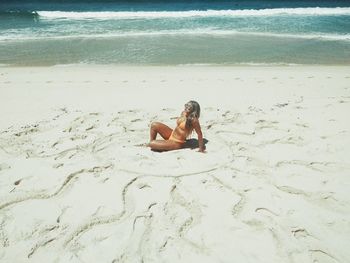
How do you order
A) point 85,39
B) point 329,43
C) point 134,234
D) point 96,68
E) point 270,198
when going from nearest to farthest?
point 134,234, point 270,198, point 96,68, point 329,43, point 85,39

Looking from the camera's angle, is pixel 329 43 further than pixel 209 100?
Yes

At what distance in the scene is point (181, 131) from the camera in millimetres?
4996

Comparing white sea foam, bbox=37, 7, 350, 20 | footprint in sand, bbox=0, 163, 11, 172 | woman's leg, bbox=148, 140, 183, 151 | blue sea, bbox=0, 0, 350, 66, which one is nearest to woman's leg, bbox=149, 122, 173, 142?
woman's leg, bbox=148, 140, 183, 151

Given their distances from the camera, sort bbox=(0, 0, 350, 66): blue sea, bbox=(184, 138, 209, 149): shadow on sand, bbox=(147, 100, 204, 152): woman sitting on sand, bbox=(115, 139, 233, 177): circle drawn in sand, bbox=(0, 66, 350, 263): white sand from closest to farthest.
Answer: bbox=(0, 66, 350, 263): white sand
bbox=(115, 139, 233, 177): circle drawn in sand
bbox=(147, 100, 204, 152): woman sitting on sand
bbox=(184, 138, 209, 149): shadow on sand
bbox=(0, 0, 350, 66): blue sea

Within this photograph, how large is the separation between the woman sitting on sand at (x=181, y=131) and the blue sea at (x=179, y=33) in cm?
620

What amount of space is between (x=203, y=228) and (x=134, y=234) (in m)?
0.70

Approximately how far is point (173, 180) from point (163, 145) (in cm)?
85

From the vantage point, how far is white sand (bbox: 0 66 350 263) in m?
3.16

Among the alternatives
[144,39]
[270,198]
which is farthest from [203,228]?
[144,39]

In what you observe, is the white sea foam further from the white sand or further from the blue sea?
the white sand

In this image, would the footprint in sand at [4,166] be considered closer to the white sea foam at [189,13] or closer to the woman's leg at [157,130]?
the woman's leg at [157,130]

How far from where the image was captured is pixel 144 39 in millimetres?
15023

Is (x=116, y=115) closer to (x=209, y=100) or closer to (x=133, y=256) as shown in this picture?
(x=209, y=100)

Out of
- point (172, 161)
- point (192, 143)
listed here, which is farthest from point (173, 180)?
point (192, 143)
